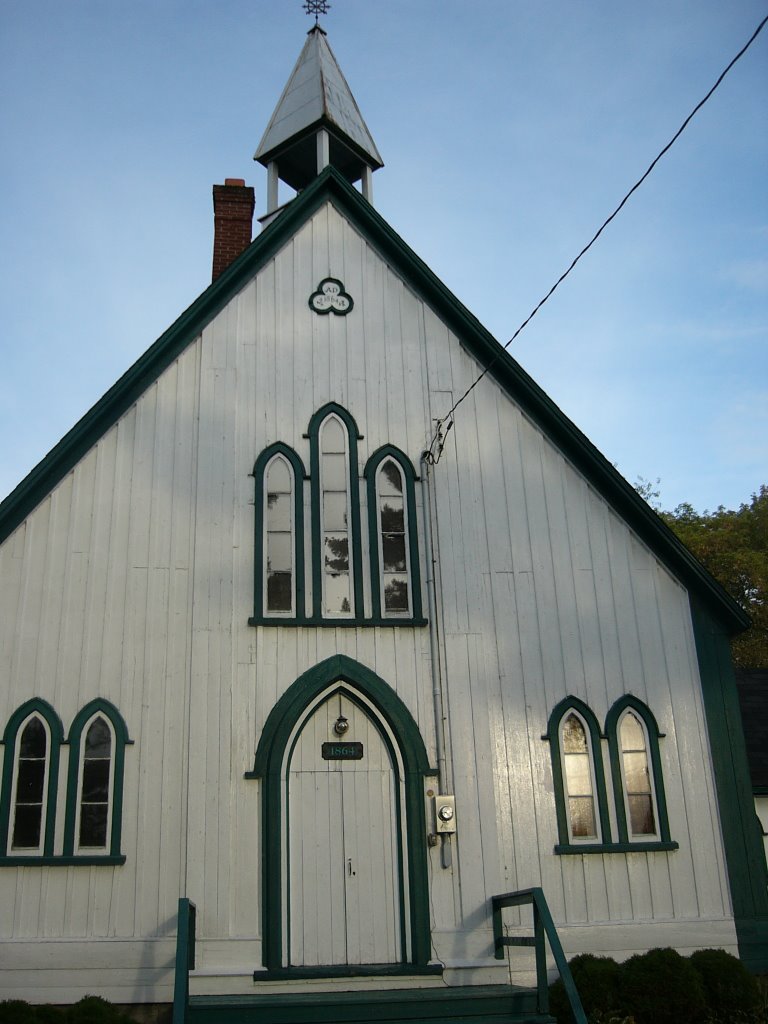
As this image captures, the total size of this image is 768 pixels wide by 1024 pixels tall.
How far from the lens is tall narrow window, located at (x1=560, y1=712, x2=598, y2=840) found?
11438 mm

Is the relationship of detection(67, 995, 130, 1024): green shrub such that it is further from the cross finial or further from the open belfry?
the cross finial

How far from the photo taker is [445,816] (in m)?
11.0

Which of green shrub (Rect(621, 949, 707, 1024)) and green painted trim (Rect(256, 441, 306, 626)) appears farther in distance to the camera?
green painted trim (Rect(256, 441, 306, 626))

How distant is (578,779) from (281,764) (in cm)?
341

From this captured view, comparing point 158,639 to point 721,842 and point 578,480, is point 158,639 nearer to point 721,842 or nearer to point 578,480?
point 578,480

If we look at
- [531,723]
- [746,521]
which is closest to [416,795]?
[531,723]

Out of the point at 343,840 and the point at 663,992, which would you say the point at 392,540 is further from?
the point at 663,992

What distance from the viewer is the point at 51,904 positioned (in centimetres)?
1046

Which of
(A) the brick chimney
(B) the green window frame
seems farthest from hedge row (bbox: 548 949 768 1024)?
(A) the brick chimney

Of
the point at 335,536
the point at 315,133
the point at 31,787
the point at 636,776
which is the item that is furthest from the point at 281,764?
the point at 315,133

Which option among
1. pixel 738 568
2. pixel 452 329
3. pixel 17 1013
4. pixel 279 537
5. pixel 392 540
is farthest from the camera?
pixel 738 568

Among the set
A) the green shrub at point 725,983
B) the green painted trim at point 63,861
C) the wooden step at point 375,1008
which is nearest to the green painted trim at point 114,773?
the green painted trim at point 63,861

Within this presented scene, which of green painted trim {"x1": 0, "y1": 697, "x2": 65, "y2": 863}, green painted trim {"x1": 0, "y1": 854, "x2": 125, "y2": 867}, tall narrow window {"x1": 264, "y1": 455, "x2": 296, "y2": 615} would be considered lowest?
green painted trim {"x1": 0, "y1": 854, "x2": 125, "y2": 867}

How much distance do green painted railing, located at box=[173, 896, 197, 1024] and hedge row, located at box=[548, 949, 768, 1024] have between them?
12.0 ft
